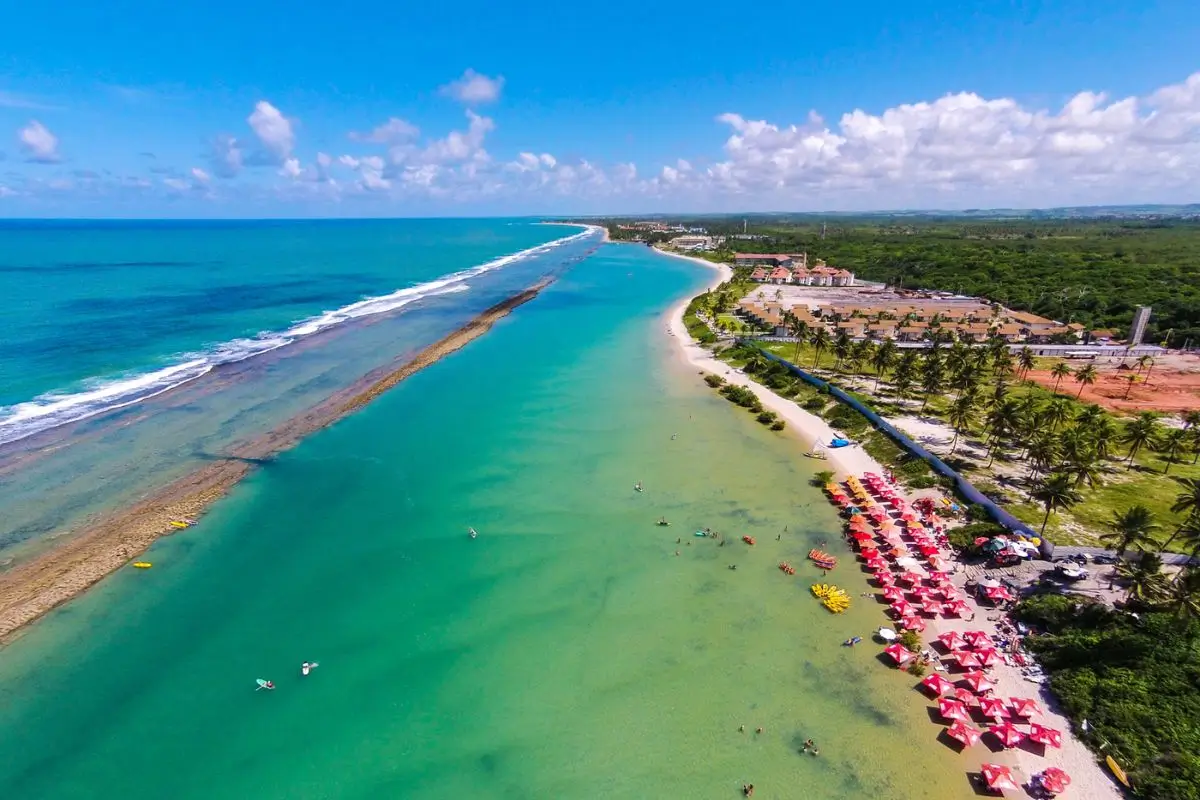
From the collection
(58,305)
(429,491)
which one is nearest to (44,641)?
(429,491)

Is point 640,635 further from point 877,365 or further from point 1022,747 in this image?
point 877,365

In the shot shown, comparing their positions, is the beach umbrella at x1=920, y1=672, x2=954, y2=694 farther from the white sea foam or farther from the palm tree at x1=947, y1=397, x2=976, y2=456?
the white sea foam

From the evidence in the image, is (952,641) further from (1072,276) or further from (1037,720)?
(1072,276)

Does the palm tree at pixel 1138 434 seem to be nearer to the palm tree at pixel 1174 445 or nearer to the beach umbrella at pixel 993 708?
the palm tree at pixel 1174 445

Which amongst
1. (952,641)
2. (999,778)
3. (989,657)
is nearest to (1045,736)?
(999,778)

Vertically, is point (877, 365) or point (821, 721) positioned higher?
point (877, 365)

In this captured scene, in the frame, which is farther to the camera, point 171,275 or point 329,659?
point 171,275

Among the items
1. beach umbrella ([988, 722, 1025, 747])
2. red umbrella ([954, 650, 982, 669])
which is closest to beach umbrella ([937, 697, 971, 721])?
beach umbrella ([988, 722, 1025, 747])

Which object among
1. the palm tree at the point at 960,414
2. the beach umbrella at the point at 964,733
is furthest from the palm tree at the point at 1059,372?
the beach umbrella at the point at 964,733
